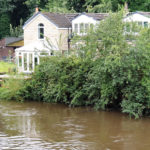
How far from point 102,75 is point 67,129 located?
13.1ft

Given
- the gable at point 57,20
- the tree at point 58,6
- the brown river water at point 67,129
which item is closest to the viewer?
the brown river water at point 67,129

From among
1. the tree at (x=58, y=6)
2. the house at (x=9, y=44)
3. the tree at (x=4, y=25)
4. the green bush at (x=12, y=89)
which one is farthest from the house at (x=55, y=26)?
the tree at (x=4, y=25)

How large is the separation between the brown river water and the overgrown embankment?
29.5 inches

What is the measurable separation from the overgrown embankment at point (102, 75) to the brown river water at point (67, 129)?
750 mm

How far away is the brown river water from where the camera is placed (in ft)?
51.8

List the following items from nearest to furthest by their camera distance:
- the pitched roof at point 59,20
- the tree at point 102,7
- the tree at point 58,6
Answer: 1. the pitched roof at point 59,20
2. the tree at point 102,7
3. the tree at point 58,6

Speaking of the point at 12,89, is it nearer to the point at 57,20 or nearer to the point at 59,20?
the point at 57,20

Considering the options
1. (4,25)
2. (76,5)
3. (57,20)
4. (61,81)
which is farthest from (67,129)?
(4,25)

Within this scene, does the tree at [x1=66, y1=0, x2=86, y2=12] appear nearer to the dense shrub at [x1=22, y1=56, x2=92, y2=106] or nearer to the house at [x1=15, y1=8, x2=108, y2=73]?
the house at [x1=15, y1=8, x2=108, y2=73]

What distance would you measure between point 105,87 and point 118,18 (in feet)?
12.4

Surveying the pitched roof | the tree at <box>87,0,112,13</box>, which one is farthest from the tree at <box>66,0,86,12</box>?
the pitched roof

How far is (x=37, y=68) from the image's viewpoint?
24.7 meters

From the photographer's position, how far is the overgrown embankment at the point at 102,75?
20016 mm

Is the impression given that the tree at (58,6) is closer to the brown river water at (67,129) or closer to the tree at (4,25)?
the tree at (4,25)
